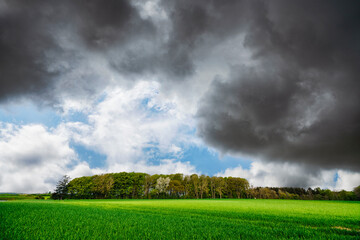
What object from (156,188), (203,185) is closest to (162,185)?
(156,188)

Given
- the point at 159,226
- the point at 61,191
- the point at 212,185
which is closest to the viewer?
the point at 159,226

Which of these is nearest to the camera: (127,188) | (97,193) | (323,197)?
(97,193)

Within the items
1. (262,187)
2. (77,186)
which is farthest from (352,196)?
(77,186)

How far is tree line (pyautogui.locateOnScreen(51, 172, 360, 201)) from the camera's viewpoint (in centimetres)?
9081

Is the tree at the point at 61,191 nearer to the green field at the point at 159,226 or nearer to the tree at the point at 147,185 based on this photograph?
the tree at the point at 147,185

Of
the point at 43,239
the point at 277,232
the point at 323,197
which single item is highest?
the point at 43,239

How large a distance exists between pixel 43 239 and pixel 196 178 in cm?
11080

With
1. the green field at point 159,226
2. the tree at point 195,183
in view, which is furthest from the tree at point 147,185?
the green field at point 159,226

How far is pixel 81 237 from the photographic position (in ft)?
20.7

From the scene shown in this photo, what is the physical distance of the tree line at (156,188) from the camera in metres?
90.8

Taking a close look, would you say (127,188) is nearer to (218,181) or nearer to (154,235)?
(218,181)

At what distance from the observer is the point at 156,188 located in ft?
326

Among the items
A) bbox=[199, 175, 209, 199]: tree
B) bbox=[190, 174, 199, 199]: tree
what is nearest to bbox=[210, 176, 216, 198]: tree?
bbox=[199, 175, 209, 199]: tree

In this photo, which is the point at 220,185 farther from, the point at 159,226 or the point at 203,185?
the point at 159,226
